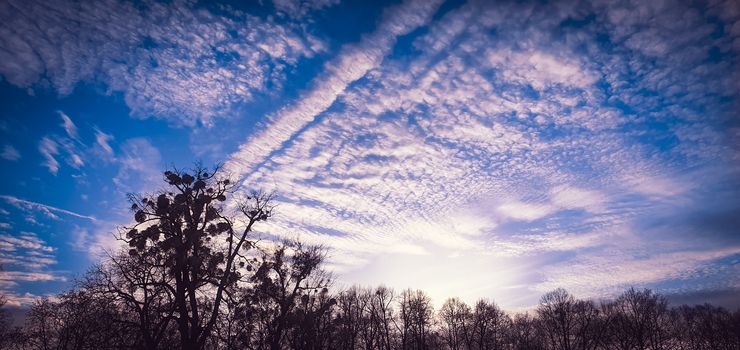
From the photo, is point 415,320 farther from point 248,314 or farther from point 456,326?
point 248,314

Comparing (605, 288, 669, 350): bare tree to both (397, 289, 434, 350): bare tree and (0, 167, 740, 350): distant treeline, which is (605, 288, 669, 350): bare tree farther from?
(397, 289, 434, 350): bare tree

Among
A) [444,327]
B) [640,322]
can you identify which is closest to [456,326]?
[444,327]

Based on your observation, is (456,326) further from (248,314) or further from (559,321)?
(248,314)

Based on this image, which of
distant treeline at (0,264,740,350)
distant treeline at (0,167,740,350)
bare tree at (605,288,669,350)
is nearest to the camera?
distant treeline at (0,167,740,350)

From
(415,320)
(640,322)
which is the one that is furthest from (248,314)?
(640,322)

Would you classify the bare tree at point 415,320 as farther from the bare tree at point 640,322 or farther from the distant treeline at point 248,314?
the bare tree at point 640,322

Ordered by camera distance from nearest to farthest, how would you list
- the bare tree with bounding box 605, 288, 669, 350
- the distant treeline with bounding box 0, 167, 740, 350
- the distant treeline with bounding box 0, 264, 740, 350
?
the distant treeline with bounding box 0, 167, 740, 350 → the distant treeline with bounding box 0, 264, 740, 350 → the bare tree with bounding box 605, 288, 669, 350

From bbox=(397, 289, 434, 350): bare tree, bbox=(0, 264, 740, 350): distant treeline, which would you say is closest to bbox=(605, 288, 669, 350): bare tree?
bbox=(0, 264, 740, 350): distant treeline

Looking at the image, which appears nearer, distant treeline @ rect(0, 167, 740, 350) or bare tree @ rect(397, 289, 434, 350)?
distant treeline @ rect(0, 167, 740, 350)

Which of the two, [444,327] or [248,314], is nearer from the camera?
[248,314]

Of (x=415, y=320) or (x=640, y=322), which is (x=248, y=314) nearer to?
(x=415, y=320)

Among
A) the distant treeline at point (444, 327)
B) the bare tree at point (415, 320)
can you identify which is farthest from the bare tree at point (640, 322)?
the bare tree at point (415, 320)

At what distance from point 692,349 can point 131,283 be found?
311ft

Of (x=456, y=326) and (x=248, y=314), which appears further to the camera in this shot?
(x=456, y=326)
